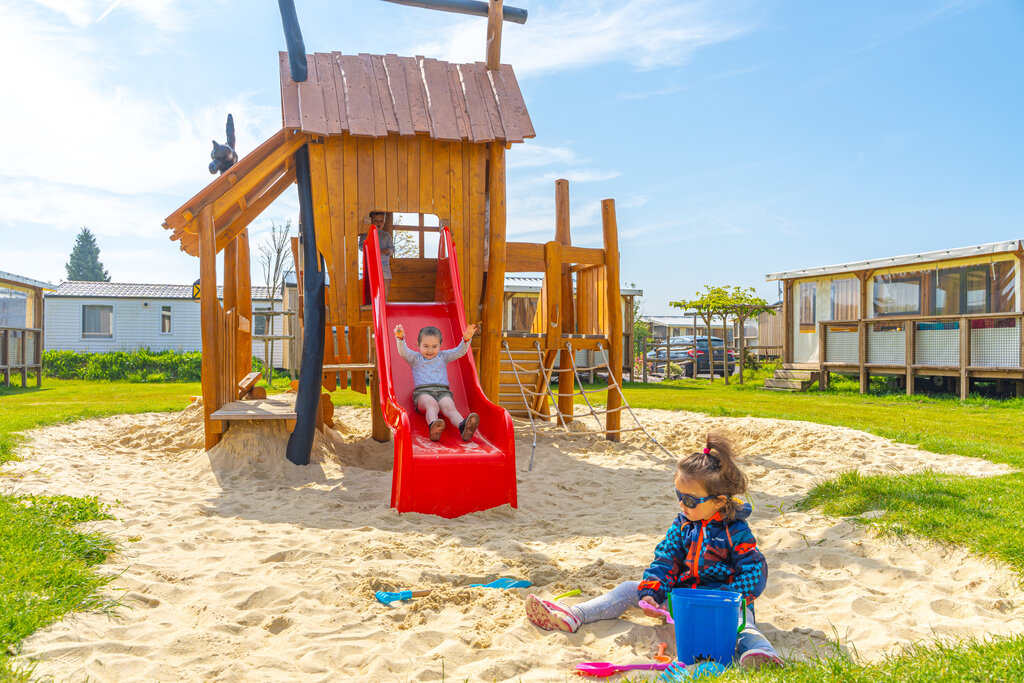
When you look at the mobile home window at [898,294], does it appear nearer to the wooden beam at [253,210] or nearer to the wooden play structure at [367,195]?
the wooden play structure at [367,195]

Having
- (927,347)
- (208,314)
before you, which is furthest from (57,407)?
(927,347)

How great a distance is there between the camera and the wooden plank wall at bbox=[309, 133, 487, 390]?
8023 mm

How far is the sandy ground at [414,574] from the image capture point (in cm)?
296

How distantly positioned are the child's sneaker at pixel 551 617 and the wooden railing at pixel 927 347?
15.2 metres

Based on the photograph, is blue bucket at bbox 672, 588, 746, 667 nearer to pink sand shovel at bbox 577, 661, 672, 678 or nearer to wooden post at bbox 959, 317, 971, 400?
pink sand shovel at bbox 577, 661, 672, 678

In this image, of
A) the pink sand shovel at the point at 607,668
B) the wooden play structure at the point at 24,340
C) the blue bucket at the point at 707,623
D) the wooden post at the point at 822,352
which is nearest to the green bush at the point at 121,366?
the wooden play structure at the point at 24,340

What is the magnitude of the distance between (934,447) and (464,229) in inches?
231

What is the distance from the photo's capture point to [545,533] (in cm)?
507

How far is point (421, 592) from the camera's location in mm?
3682

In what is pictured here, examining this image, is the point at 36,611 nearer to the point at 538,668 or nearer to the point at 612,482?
the point at 538,668

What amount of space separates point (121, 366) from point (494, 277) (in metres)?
21.3

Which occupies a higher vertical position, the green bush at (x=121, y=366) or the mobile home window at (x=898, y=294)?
the mobile home window at (x=898, y=294)

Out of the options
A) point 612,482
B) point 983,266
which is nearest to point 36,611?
point 612,482

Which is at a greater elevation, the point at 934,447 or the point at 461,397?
the point at 461,397
